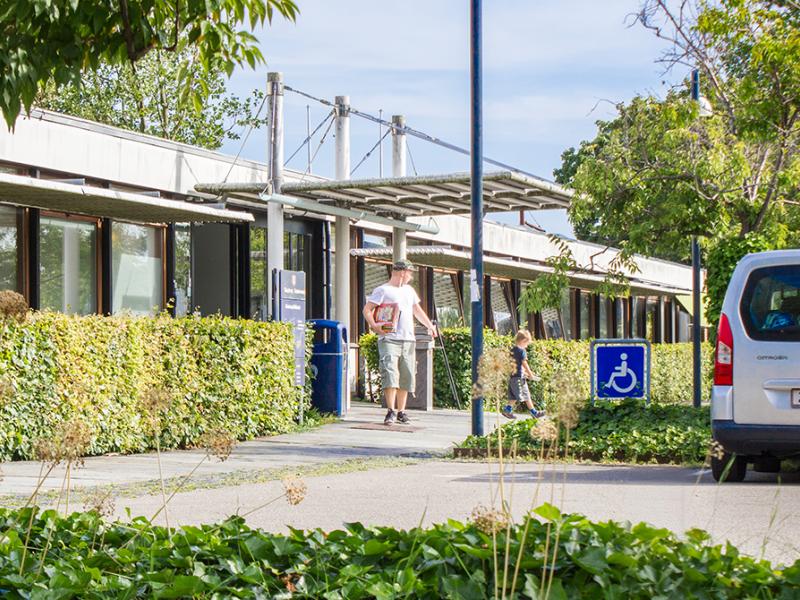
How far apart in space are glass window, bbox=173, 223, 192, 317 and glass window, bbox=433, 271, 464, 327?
9.68 m

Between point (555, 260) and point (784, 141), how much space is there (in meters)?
3.32

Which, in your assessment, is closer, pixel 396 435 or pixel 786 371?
pixel 786 371

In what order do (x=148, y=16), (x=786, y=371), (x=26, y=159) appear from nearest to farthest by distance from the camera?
(x=148, y=16), (x=786, y=371), (x=26, y=159)

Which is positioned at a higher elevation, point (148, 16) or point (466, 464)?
point (148, 16)

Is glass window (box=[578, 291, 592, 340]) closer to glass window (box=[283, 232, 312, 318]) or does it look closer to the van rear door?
glass window (box=[283, 232, 312, 318])

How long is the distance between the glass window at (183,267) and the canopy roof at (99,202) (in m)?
1.46

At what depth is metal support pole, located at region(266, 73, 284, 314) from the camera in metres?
19.8

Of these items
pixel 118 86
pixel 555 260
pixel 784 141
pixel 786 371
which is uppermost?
pixel 118 86

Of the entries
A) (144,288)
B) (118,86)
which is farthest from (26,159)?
(118,86)

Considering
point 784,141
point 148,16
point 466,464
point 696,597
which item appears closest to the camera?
point 696,597

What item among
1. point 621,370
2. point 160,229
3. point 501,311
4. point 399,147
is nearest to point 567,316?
point 501,311

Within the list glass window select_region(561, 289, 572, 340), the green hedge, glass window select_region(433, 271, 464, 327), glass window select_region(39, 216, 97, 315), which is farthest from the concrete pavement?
glass window select_region(561, 289, 572, 340)

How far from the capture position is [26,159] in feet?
56.8

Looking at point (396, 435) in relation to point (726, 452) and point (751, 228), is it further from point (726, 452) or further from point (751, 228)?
point (726, 452)
